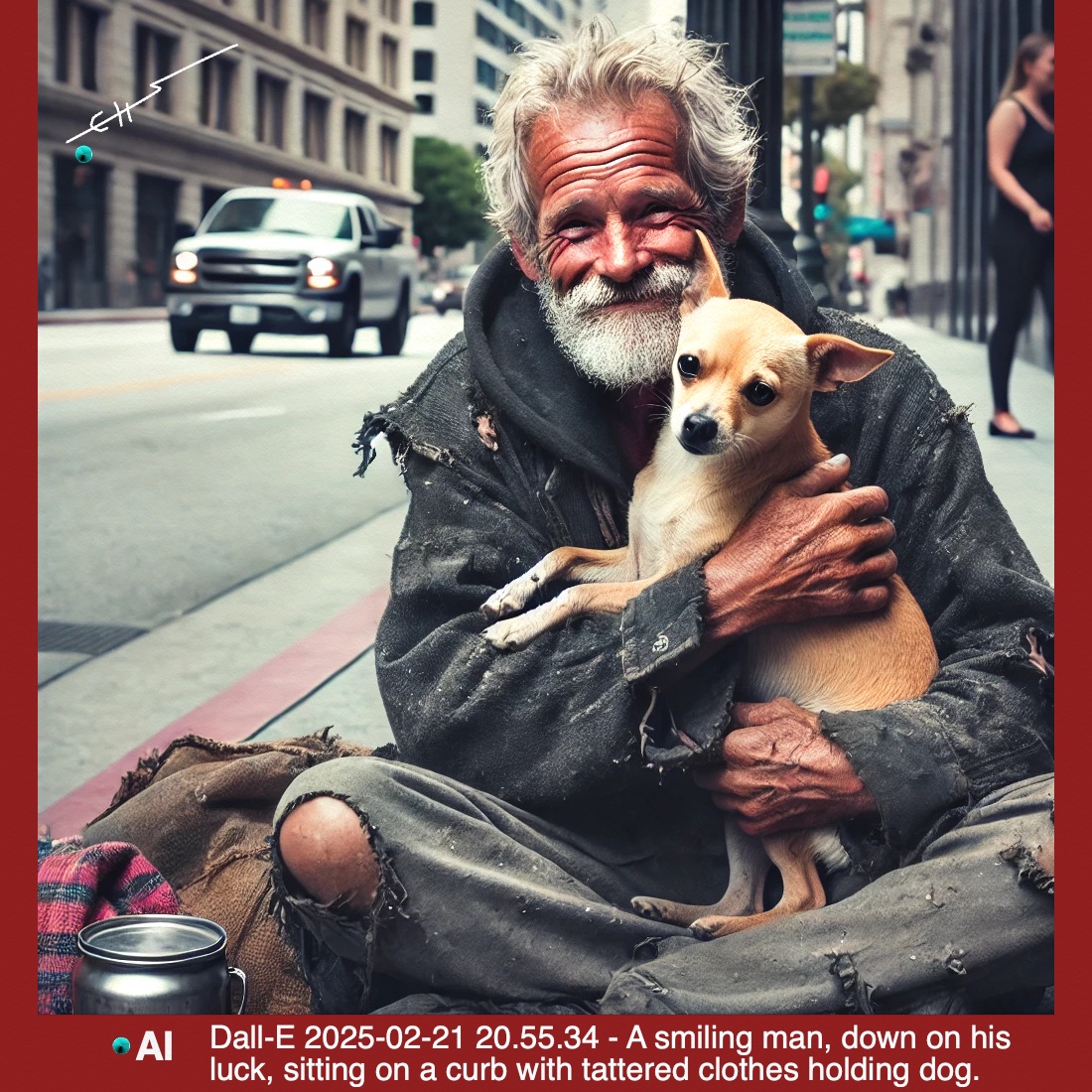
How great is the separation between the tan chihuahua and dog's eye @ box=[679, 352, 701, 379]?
0.02 meters

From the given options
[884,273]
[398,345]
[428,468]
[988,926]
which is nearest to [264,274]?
[398,345]

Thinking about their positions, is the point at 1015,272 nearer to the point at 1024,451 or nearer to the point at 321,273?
the point at 1024,451

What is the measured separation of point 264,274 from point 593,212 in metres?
4.54

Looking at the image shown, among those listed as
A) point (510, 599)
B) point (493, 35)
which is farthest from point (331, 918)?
point (493, 35)

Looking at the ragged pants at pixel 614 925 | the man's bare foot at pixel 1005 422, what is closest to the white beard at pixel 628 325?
the ragged pants at pixel 614 925

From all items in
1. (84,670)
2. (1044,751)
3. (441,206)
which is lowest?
(84,670)

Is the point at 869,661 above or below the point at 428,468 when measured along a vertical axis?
below

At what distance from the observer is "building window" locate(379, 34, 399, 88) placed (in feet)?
19.9

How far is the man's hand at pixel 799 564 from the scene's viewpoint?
8.68ft

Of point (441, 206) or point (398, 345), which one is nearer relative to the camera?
point (441, 206)

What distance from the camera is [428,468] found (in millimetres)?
2975

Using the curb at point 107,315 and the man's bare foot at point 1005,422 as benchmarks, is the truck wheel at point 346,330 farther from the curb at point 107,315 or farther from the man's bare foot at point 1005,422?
the man's bare foot at point 1005,422

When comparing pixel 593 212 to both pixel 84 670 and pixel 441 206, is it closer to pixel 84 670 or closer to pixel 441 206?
pixel 441 206

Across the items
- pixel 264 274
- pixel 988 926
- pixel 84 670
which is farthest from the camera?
pixel 264 274
